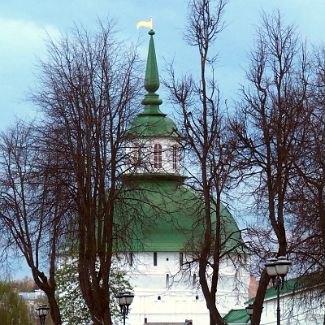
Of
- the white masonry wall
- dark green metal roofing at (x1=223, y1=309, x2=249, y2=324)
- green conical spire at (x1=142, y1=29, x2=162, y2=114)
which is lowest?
dark green metal roofing at (x1=223, y1=309, x2=249, y2=324)

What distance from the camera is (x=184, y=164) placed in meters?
32.2

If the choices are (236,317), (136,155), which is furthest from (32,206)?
(236,317)

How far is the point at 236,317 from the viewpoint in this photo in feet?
296

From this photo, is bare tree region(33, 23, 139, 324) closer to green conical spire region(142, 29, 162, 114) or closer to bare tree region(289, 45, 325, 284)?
bare tree region(289, 45, 325, 284)

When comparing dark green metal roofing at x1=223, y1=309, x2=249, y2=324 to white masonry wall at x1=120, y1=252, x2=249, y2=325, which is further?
white masonry wall at x1=120, y1=252, x2=249, y2=325

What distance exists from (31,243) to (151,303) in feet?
202

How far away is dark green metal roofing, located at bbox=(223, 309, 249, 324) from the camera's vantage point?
285 ft

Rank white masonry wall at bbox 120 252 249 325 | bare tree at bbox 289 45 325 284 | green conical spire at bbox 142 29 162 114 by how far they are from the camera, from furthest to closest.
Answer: green conical spire at bbox 142 29 162 114, white masonry wall at bbox 120 252 249 325, bare tree at bbox 289 45 325 284

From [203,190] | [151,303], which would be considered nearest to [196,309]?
[151,303]

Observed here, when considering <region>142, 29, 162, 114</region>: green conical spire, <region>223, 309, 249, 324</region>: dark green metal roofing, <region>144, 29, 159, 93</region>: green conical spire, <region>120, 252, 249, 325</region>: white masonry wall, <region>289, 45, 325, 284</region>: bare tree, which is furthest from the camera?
<region>144, 29, 159, 93</region>: green conical spire

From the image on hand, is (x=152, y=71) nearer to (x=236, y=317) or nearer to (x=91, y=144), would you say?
(x=236, y=317)

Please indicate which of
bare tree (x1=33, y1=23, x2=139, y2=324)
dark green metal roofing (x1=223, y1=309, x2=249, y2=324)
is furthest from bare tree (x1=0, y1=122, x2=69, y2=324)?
dark green metal roofing (x1=223, y1=309, x2=249, y2=324)

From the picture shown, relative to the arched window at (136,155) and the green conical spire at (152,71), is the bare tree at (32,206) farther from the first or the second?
the green conical spire at (152,71)

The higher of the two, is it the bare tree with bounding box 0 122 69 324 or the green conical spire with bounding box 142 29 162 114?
the green conical spire with bounding box 142 29 162 114
